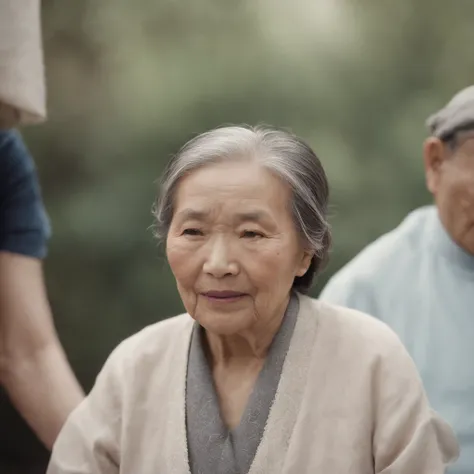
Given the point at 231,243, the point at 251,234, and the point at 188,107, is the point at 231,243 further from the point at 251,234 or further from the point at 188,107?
the point at 188,107

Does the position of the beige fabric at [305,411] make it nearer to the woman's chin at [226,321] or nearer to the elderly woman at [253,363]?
the elderly woman at [253,363]

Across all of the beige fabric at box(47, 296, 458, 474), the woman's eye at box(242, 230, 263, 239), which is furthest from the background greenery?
the woman's eye at box(242, 230, 263, 239)

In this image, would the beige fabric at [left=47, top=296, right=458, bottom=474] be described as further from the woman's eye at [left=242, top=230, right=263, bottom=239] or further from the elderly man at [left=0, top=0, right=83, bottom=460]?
the elderly man at [left=0, top=0, right=83, bottom=460]

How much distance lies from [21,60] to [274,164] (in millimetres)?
631

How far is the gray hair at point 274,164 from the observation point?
1.10 meters

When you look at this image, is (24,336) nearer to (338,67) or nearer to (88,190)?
(88,190)

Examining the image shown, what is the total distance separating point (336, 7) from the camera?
1678mm

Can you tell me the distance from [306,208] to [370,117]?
694mm

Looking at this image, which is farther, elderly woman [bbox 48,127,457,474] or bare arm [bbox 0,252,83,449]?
bare arm [bbox 0,252,83,449]

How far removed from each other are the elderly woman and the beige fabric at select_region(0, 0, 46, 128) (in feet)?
1.47

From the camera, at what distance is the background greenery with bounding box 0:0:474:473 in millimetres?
1698

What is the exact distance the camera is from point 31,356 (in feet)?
5.59

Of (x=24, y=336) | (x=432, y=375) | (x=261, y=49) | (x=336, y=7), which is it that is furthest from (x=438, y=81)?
(x=24, y=336)

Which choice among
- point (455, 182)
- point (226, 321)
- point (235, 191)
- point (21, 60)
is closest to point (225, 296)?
point (226, 321)
